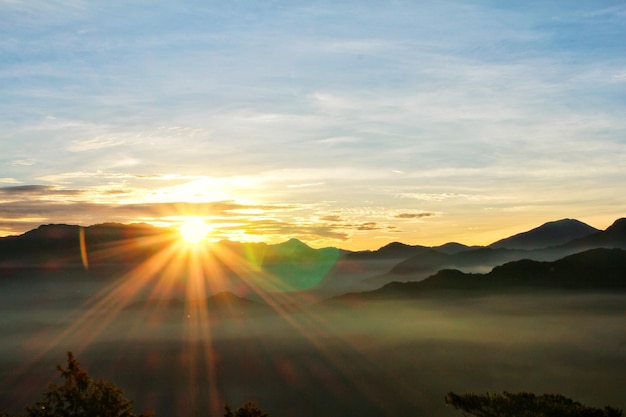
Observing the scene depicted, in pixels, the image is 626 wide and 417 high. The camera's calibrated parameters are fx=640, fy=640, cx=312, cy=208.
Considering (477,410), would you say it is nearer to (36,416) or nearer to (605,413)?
(605,413)

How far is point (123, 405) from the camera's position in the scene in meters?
38.8

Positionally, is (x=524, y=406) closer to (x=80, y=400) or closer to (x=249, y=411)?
(x=249, y=411)

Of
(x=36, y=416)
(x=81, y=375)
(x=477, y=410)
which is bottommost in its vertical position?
(x=477, y=410)

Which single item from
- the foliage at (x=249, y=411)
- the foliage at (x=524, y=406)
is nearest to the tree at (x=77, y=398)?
the foliage at (x=249, y=411)

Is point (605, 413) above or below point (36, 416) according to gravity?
below

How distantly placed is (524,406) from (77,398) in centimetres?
3255

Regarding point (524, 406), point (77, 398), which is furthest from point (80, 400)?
point (524, 406)

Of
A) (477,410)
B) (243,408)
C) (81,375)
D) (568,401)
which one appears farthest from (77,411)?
(568,401)

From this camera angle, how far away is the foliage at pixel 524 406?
4781 cm

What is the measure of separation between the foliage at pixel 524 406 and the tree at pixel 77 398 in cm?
2803

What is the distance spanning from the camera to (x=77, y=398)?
122 feet

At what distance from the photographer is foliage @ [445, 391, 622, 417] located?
47.8 m

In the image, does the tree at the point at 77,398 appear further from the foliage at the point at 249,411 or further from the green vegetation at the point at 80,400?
the foliage at the point at 249,411

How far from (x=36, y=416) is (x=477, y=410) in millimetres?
32631
